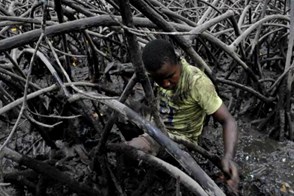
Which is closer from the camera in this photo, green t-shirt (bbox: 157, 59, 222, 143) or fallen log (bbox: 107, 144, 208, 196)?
fallen log (bbox: 107, 144, 208, 196)

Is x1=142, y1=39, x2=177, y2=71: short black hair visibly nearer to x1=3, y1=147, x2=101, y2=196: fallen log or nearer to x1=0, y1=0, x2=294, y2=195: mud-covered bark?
x1=0, y1=0, x2=294, y2=195: mud-covered bark

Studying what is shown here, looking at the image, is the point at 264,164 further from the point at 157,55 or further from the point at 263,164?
the point at 157,55

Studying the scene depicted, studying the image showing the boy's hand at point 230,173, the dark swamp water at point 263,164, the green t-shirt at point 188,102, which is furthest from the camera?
the dark swamp water at point 263,164

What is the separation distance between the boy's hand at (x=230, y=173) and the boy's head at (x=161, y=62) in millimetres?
478

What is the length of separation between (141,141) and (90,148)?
0.58 meters

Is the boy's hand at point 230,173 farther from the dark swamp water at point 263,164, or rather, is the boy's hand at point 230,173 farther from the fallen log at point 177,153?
the dark swamp water at point 263,164

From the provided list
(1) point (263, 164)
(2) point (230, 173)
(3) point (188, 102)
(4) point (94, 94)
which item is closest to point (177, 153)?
(2) point (230, 173)

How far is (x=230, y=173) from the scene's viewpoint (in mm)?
1916

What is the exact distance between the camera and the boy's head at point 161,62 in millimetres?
2047

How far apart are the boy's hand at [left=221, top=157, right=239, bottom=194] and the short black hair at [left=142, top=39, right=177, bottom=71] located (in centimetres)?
53

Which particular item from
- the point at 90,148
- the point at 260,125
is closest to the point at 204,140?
the point at 260,125

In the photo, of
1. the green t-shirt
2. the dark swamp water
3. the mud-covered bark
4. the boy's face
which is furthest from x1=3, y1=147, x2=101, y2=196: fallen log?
the dark swamp water

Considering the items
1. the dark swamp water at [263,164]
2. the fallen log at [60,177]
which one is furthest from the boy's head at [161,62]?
the dark swamp water at [263,164]

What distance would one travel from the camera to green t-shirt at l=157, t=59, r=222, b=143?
2164 millimetres
